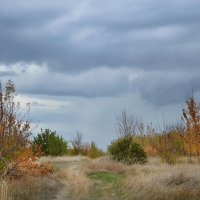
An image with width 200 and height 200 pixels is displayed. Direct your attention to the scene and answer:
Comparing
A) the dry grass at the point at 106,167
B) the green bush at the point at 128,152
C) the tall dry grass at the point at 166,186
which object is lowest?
the tall dry grass at the point at 166,186

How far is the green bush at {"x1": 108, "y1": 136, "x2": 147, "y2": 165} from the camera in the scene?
25.1 metres

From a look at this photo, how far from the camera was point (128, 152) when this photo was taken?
83.3ft

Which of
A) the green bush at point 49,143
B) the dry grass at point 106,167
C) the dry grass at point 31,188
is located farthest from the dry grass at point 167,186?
the green bush at point 49,143

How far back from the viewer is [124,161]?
81.7ft

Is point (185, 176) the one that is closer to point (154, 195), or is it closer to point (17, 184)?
Result: point (154, 195)

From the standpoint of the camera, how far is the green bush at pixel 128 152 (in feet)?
82.3

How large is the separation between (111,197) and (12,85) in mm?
5323

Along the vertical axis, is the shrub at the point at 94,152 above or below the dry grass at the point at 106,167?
above

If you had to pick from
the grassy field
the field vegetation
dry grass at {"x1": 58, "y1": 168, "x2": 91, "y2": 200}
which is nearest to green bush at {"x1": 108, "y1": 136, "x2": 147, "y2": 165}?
the field vegetation

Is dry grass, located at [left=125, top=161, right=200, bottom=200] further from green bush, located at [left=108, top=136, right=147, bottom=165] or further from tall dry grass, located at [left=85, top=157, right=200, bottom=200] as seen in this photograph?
green bush, located at [left=108, top=136, right=147, bottom=165]

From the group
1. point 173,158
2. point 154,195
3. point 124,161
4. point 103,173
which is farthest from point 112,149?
point 154,195

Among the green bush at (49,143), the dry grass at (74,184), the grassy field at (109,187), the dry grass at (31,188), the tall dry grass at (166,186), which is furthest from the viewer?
the green bush at (49,143)

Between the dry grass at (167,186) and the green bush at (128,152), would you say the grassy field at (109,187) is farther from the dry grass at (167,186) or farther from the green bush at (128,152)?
the green bush at (128,152)

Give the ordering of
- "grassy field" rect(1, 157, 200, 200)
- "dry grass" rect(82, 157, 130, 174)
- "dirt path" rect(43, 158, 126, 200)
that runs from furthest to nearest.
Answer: "dry grass" rect(82, 157, 130, 174) → "dirt path" rect(43, 158, 126, 200) → "grassy field" rect(1, 157, 200, 200)
